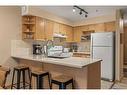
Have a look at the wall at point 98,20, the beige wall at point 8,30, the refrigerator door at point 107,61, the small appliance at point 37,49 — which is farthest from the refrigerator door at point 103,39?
the beige wall at point 8,30

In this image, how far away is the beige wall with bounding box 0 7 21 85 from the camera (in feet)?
11.3

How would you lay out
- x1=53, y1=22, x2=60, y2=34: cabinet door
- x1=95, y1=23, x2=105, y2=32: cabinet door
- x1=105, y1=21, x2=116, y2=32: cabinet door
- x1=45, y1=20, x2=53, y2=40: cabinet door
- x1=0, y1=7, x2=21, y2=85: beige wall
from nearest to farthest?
x1=0, y1=7, x2=21, y2=85: beige wall → x1=45, y1=20, x2=53, y2=40: cabinet door → x1=105, y1=21, x2=116, y2=32: cabinet door → x1=53, y1=22, x2=60, y2=34: cabinet door → x1=95, y1=23, x2=105, y2=32: cabinet door

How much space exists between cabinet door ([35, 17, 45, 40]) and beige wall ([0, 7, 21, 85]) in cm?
61

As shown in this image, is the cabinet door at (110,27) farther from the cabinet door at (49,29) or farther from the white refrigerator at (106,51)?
the cabinet door at (49,29)

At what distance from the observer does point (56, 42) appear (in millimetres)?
5387

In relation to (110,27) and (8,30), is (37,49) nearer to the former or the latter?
Answer: (8,30)

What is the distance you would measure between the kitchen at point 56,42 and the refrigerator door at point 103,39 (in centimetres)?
61

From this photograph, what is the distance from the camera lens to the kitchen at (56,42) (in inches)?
100

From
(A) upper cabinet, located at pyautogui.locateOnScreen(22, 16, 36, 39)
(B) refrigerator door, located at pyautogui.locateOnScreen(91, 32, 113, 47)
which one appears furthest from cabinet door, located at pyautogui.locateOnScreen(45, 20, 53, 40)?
(B) refrigerator door, located at pyautogui.locateOnScreen(91, 32, 113, 47)

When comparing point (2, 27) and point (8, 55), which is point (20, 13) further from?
point (8, 55)

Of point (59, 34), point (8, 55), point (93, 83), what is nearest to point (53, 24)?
point (59, 34)

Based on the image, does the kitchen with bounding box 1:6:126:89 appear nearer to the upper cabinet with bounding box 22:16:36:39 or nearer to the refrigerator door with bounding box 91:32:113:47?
the upper cabinet with bounding box 22:16:36:39

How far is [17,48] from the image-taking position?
3.79 meters
